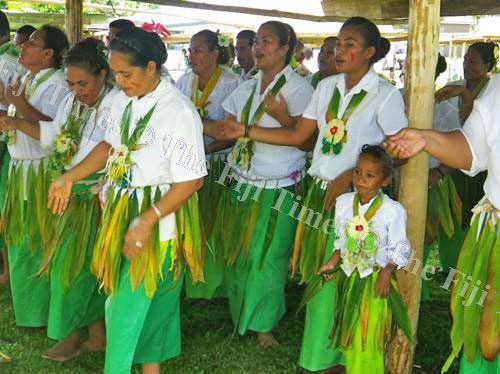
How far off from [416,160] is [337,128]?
412mm

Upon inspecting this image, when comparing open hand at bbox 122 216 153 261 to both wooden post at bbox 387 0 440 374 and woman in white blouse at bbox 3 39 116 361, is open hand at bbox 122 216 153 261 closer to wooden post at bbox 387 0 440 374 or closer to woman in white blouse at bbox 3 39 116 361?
woman in white blouse at bbox 3 39 116 361

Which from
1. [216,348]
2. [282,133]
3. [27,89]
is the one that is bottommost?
[216,348]

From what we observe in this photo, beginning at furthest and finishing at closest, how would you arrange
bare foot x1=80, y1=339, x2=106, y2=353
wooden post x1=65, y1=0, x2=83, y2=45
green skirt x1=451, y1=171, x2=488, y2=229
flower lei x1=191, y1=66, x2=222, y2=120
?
wooden post x1=65, y1=0, x2=83, y2=45
green skirt x1=451, y1=171, x2=488, y2=229
flower lei x1=191, y1=66, x2=222, y2=120
bare foot x1=80, y1=339, x2=106, y2=353

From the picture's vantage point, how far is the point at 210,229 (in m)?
4.12

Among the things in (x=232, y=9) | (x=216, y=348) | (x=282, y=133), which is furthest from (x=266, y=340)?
(x=232, y=9)

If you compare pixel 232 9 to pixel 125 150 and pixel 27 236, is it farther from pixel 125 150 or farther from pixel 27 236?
pixel 125 150

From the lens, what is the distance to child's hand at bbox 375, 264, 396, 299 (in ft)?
9.53

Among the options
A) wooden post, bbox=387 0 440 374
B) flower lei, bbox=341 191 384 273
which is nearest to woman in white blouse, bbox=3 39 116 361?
flower lei, bbox=341 191 384 273

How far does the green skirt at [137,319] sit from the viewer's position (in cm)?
271

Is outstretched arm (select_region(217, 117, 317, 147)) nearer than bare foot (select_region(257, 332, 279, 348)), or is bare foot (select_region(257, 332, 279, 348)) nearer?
outstretched arm (select_region(217, 117, 317, 147))

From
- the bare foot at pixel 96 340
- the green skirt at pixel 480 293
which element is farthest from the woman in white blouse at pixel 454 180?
the bare foot at pixel 96 340

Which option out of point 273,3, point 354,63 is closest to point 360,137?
point 354,63

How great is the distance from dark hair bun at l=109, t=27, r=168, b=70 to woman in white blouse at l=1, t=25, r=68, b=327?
121 centimetres

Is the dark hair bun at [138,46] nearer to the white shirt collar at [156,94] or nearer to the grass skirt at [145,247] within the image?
the white shirt collar at [156,94]
